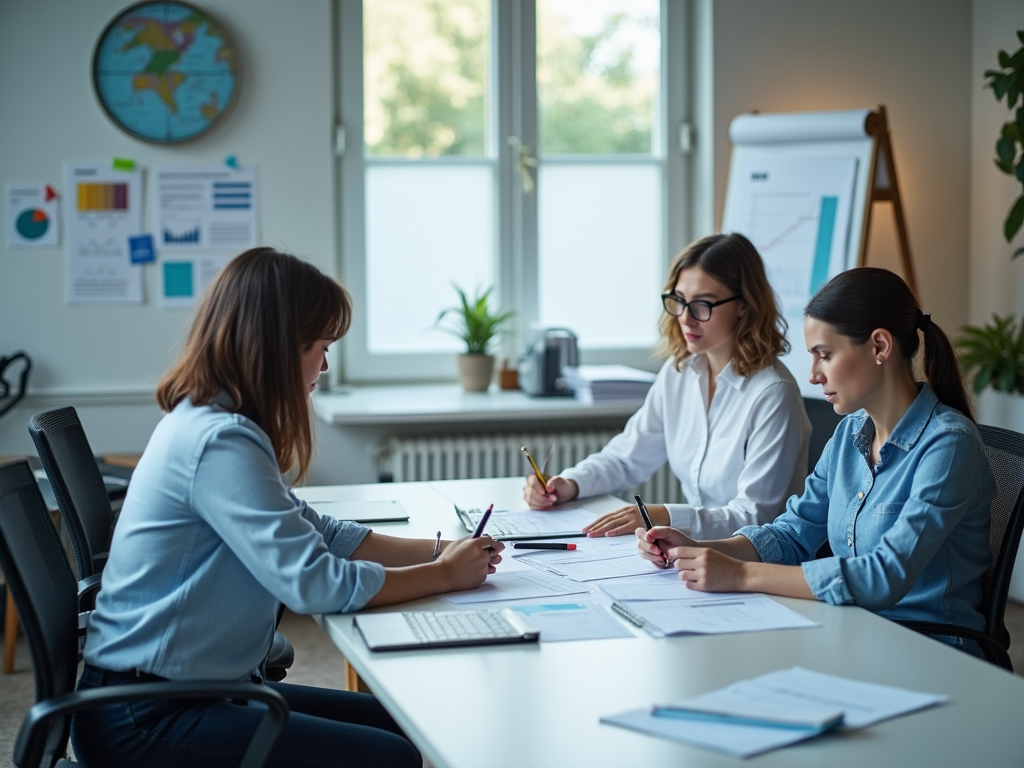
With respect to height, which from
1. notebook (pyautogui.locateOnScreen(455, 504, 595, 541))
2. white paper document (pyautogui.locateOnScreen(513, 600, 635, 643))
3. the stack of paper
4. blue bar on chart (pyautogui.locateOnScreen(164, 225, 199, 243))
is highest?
blue bar on chart (pyautogui.locateOnScreen(164, 225, 199, 243))

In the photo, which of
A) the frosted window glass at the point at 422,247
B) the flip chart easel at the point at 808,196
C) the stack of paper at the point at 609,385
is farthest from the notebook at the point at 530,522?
the frosted window glass at the point at 422,247

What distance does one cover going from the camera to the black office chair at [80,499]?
2010 mm

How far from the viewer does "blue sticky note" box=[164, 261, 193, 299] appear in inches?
153

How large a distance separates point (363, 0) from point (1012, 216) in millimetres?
2388

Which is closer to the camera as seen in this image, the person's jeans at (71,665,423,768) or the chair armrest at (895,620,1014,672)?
the person's jeans at (71,665,423,768)

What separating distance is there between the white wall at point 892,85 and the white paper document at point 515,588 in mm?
2658

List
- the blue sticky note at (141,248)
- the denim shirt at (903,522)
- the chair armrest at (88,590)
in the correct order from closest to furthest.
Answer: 1. the denim shirt at (903,522)
2. the chair armrest at (88,590)
3. the blue sticky note at (141,248)

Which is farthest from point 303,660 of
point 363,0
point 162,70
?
point 363,0

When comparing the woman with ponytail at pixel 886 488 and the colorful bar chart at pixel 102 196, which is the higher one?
the colorful bar chart at pixel 102 196

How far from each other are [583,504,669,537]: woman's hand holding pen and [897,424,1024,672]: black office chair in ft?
1.84

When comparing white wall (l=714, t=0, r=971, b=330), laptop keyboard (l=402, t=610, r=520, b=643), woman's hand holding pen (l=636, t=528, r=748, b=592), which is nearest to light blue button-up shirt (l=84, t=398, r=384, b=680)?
laptop keyboard (l=402, t=610, r=520, b=643)

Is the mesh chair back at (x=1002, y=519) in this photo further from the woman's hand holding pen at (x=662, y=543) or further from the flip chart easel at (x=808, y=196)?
the flip chart easel at (x=808, y=196)

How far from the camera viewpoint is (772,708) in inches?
46.8

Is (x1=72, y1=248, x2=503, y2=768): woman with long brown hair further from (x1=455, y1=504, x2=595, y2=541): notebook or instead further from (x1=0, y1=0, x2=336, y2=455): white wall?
(x1=0, y1=0, x2=336, y2=455): white wall
